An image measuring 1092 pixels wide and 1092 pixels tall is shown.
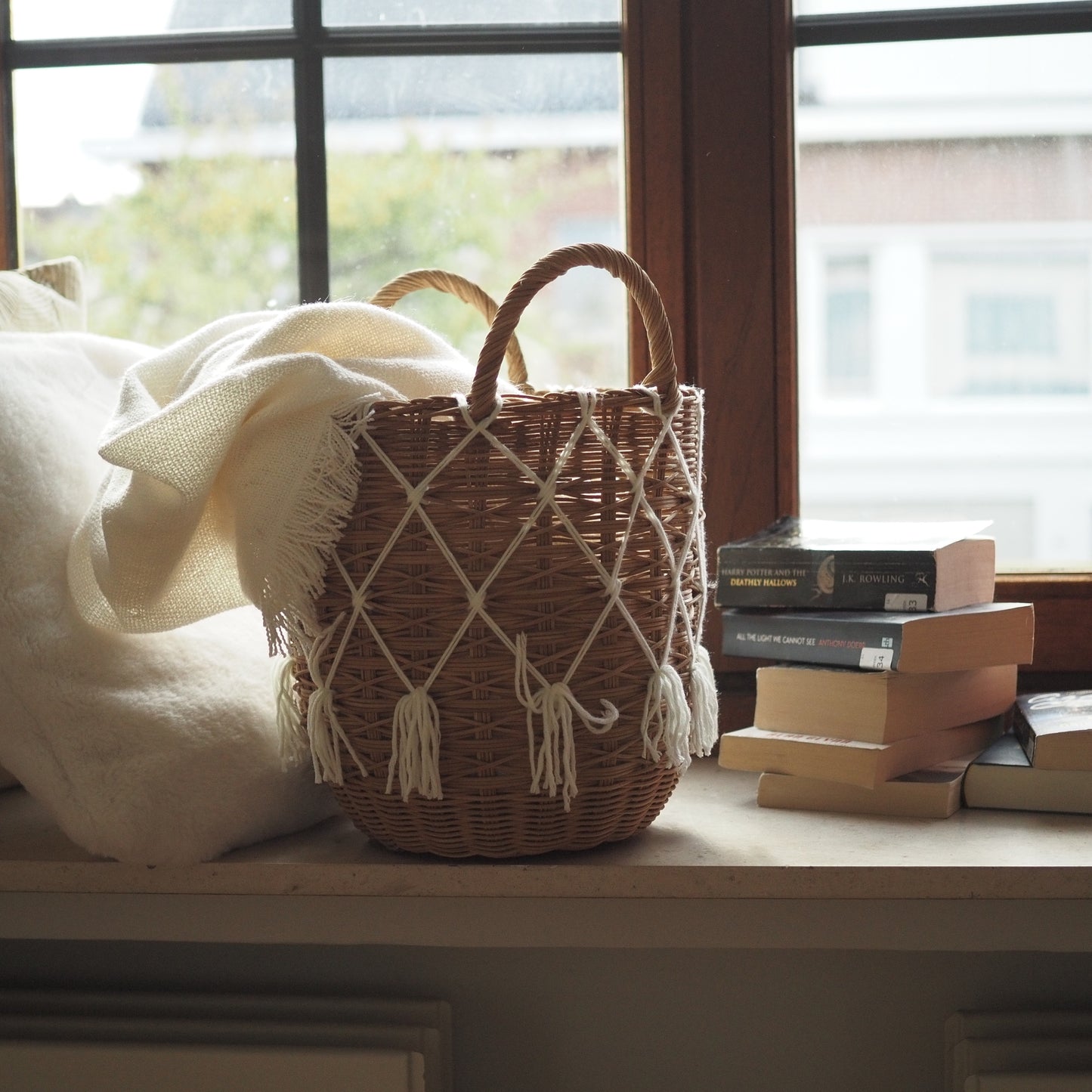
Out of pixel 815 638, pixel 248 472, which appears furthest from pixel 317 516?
pixel 815 638

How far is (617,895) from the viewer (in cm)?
73

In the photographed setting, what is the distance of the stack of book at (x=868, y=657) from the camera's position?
0.82 m

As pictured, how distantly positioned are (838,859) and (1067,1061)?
258 millimetres

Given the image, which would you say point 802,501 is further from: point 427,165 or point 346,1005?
point 346,1005

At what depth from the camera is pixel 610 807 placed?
735 mm

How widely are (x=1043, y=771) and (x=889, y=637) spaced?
0.16 m

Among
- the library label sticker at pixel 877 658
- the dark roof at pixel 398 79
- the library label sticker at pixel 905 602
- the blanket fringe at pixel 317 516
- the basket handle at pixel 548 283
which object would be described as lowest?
the library label sticker at pixel 877 658

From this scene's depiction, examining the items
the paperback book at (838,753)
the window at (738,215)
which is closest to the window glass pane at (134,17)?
the window at (738,215)

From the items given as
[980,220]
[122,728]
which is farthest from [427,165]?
[122,728]

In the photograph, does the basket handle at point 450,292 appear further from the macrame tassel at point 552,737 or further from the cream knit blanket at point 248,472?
the macrame tassel at point 552,737

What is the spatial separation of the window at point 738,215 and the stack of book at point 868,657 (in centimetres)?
18

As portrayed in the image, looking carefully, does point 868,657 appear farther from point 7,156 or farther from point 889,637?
point 7,156

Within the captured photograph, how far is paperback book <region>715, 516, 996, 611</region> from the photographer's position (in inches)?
33.0

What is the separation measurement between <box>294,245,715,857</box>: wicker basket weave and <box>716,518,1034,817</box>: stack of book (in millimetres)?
169
